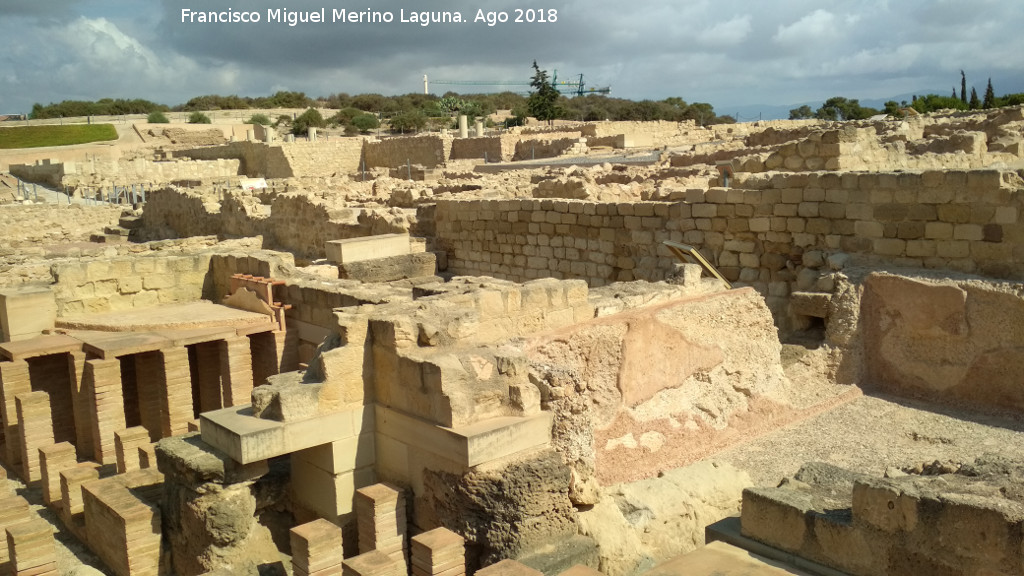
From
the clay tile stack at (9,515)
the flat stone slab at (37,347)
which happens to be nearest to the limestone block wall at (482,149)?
the flat stone slab at (37,347)

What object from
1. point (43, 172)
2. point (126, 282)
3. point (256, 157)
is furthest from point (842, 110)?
point (126, 282)

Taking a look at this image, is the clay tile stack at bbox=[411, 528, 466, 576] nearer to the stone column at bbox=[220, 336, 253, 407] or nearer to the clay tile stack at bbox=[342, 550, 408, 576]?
the clay tile stack at bbox=[342, 550, 408, 576]

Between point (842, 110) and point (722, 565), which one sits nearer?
point (722, 565)

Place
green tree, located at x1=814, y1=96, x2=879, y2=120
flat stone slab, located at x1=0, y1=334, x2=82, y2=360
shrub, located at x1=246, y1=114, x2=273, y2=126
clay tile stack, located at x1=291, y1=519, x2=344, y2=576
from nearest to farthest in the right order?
clay tile stack, located at x1=291, y1=519, x2=344, y2=576 → flat stone slab, located at x1=0, y1=334, x2=82, y2=360 → green tree, located at x1=814, y1=96, x2=879, y2=120 → shrub, located at x1=246, y1=114, x2=273, y2=126

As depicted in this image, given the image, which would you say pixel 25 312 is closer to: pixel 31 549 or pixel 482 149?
pixel 31 549

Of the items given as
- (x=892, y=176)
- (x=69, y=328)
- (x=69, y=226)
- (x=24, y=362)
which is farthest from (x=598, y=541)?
(x=69, y=226)

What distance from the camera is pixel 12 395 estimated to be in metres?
7.59

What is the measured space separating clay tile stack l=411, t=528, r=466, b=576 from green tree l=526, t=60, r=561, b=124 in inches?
1827

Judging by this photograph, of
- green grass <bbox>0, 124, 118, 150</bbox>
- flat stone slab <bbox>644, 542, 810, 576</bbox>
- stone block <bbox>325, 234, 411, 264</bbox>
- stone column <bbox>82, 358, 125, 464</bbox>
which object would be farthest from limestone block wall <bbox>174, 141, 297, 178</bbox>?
flat stone slab <bbox>644, 542, 810, 576</bbox>

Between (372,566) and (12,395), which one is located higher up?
(12,395)

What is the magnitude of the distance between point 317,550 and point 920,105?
43162mm

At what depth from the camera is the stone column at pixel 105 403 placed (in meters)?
7.35

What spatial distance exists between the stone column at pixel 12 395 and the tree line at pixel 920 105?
31473 millimetres

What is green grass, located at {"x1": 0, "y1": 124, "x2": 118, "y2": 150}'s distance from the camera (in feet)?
151
